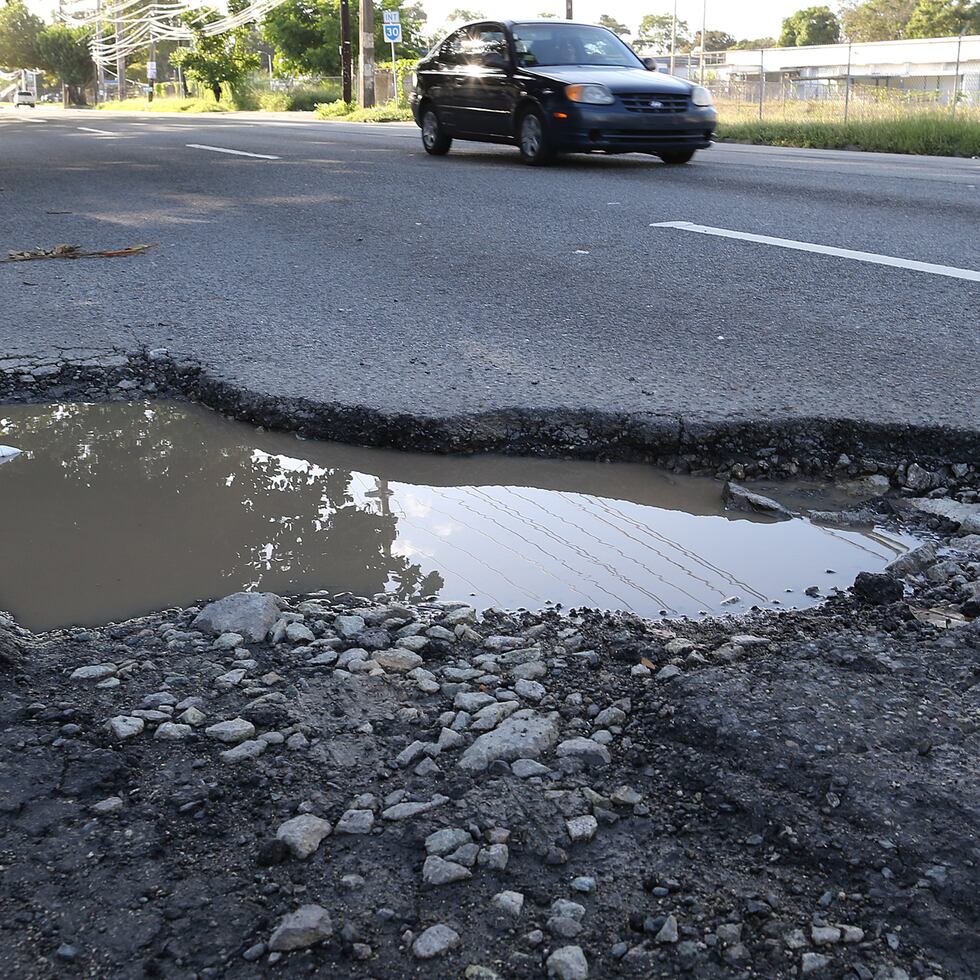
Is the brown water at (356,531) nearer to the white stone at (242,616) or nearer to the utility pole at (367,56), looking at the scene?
the white stone at (242,616)

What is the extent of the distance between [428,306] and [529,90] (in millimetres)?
7156

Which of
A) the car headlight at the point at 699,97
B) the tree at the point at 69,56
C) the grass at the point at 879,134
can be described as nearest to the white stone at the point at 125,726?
the car headlight at the point at 699,97

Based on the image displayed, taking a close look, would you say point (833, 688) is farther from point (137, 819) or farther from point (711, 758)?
point (137, 819)

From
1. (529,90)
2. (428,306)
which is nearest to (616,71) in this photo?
(529,90)

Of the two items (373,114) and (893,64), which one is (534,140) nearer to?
(373,114)

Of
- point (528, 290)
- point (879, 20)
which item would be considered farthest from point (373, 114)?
point (879, 20)

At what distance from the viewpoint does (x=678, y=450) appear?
3.48 metres

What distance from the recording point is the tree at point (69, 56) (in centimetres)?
10094

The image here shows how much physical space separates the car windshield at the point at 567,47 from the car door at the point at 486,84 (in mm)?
199

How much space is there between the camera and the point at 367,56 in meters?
34.3

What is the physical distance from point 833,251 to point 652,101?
5433mm

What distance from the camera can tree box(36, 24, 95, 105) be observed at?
331 feet

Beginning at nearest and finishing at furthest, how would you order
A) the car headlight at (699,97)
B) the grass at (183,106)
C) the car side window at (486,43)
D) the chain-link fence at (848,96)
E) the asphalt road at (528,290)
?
the asphalt road at (528,290) → the car headlight at (699,97) → the car side window at (486,43) → the chain-link fence at (848,96) → the grass at (183,106)

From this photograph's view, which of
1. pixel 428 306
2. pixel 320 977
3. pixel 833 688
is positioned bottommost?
pixel 320 977
